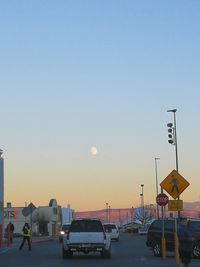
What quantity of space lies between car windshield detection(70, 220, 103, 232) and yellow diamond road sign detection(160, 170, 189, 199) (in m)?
5.29

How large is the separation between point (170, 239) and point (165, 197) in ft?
6.40

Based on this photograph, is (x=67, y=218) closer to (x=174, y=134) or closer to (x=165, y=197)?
(x=174, y=134)

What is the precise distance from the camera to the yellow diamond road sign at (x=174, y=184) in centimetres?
2558

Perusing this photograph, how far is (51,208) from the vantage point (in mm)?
108500

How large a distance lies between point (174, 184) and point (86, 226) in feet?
19.5

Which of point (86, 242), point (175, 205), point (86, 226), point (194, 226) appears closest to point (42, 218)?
point (86, 226)

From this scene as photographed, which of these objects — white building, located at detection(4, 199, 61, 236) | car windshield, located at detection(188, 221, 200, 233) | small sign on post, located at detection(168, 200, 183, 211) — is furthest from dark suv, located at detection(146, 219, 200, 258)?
white building, located at detection(4, 199, 61, 236)

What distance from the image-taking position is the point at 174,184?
25641 millimetres

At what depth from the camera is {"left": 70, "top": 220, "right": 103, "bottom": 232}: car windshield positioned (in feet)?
97.7

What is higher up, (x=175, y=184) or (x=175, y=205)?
(x=175, y=184)

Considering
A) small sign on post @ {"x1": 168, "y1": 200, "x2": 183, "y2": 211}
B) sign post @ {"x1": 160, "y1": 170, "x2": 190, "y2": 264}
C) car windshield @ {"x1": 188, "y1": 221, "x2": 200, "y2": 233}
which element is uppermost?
sign post @ {"x1": 160, "y1": 170, "x2": 190, "y2": 264}

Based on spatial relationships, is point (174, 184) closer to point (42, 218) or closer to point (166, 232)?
point (166, 232)

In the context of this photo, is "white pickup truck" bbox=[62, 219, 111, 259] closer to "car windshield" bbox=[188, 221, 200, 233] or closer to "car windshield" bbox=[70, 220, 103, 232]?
"car windshield" bbox=[70, 220, 103, 232]

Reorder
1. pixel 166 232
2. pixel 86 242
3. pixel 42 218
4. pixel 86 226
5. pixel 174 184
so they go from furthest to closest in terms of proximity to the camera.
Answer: pixel 42 218 < pixel 166 232 < pixel 86 226 < pixel 86 242 < pixel 174 184
